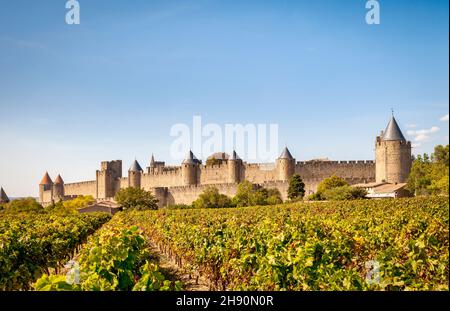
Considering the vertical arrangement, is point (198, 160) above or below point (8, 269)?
above

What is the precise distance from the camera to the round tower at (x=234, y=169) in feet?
Answer: 155

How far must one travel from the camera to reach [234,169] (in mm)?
47219

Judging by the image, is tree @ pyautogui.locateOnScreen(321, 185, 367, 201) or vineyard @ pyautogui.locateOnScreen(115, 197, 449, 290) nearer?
vineyard @ pyautogui.locateOnScreen(115, 197, 449, 290)

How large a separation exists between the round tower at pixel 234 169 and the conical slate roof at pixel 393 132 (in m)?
14.2

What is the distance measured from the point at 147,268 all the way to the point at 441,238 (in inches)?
115

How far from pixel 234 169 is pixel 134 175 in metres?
14.4

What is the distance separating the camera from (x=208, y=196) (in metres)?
37.2

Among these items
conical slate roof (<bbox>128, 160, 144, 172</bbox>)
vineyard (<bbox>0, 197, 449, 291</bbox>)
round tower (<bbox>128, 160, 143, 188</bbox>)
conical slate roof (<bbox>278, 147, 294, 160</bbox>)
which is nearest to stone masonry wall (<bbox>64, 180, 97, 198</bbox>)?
round tower (<bbox>128, 160, 143, 188</bbox>)

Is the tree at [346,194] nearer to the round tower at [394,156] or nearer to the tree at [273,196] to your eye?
the tree at [273,196]

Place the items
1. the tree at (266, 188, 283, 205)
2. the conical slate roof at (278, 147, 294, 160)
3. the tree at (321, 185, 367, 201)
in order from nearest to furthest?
the tree at (321, 185, 367, 201), the tree at (266, 188, 283, 205), the conical slate roof at (278, 147, 294, 160)

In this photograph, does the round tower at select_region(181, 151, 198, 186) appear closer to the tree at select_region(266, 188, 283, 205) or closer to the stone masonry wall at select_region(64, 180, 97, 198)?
the tree at select_region(266, 188, 283, 205)

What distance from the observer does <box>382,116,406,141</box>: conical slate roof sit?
3803 centimetres
